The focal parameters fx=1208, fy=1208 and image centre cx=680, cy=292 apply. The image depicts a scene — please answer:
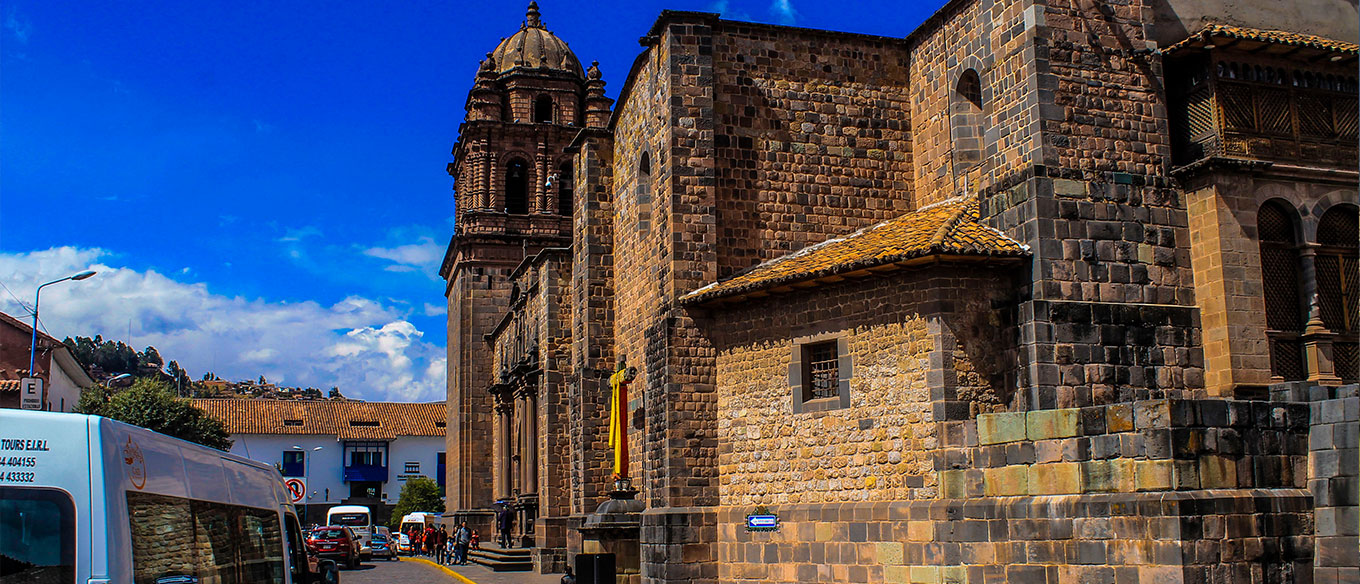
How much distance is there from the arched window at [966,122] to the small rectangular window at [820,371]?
3.94m

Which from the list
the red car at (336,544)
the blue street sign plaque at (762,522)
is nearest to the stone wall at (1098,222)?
the blue street sign plaque at (762,522)

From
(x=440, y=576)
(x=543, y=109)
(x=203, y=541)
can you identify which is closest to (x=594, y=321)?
(x=440, y=576)

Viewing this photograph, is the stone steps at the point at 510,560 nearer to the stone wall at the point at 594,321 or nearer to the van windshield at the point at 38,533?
the stone wall at the point at 594,321

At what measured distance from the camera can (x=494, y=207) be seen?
45.1m

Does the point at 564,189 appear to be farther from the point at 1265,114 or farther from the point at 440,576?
the point at 1265,114

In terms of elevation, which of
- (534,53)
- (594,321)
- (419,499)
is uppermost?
(534,53)

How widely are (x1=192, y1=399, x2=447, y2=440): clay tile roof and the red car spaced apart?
141ft

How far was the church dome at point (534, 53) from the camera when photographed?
48156mm

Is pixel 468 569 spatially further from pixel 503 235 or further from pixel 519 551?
pixel 503 235

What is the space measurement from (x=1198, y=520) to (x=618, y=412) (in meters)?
13.0

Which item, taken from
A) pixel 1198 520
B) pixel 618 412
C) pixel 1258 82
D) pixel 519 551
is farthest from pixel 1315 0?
pixel 519 551

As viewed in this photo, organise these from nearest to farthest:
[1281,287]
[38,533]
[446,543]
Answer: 1. [38,533]
2. [1281,287]
3. [446,543]

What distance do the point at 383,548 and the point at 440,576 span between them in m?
18.4

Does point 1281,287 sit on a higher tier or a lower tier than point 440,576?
higher
